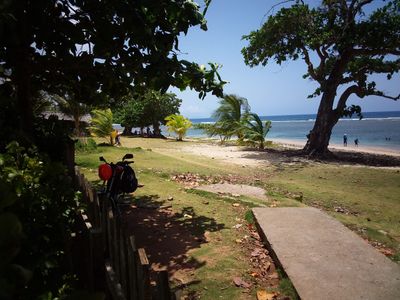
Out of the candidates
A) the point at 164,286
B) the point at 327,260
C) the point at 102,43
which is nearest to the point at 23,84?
the point at 102,43

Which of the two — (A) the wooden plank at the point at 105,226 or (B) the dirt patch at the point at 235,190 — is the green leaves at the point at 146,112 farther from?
(A) the wooden plank at the point at 105,226

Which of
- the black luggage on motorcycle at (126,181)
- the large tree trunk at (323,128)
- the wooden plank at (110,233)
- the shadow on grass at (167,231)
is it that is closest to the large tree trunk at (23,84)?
the black luggage on motorcycle at (126,181)

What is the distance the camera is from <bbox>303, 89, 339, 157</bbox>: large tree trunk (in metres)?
18.9

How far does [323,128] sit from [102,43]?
16589 mm

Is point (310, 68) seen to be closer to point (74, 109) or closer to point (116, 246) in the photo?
point (74, 109)

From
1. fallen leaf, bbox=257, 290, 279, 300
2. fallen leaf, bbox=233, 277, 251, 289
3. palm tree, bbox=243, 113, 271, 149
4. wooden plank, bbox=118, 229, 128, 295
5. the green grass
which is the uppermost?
palm tree, bbox=243, 113, 271, 149

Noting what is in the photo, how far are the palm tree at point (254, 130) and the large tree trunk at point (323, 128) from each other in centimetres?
329

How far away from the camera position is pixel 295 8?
17609mm

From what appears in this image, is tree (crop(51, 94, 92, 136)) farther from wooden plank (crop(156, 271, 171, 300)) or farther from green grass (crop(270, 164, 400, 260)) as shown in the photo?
wooden plank (crop(156, 271, 171, 300))

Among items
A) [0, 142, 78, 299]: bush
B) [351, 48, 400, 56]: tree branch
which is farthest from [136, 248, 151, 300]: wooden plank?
[351, 48, 400, 56]: tree branch

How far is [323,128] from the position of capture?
62.3 ft

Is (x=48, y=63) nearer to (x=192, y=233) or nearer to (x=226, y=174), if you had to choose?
(x=192, y=233)

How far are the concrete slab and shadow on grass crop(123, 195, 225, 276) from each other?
1025 mm

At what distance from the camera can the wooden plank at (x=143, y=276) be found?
201 centimetres
